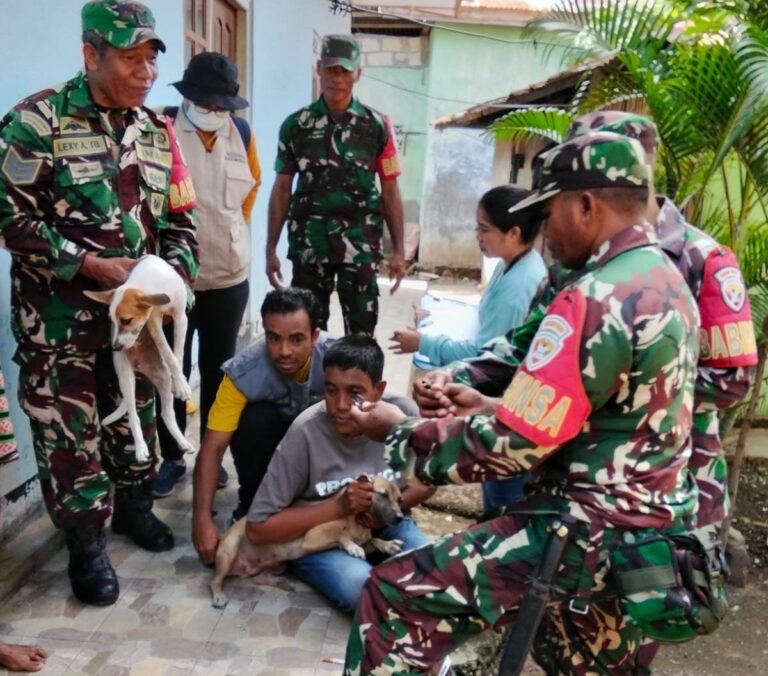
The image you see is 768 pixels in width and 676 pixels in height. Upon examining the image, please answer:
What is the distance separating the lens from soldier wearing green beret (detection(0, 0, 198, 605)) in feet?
8.13

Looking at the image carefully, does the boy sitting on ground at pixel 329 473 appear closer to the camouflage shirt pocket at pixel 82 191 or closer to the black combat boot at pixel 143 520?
the black combat boot at pixel 143 520

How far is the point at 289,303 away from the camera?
3.12 meters

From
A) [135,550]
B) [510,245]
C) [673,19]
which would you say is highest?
[673,19]

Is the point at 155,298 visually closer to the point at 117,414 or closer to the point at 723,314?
the point at 117,414

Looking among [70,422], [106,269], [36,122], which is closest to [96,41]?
[36,122]

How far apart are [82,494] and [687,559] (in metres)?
1.99

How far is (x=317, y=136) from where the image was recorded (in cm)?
421

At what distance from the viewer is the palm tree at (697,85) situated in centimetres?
321

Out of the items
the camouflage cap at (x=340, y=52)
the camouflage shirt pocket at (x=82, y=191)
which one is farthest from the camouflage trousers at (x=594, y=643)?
the camouflage cap at (x=340, y=52)

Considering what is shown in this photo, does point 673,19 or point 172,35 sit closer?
point 673,19

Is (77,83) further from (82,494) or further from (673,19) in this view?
(673,19)

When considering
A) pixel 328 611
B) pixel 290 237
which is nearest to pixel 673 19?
pixel 290 237

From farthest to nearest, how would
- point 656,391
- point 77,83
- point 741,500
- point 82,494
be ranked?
1. point 741,500
2. point 82,494
3. point 77,83
4. point 656,391

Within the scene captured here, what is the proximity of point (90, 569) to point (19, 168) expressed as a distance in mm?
1433
